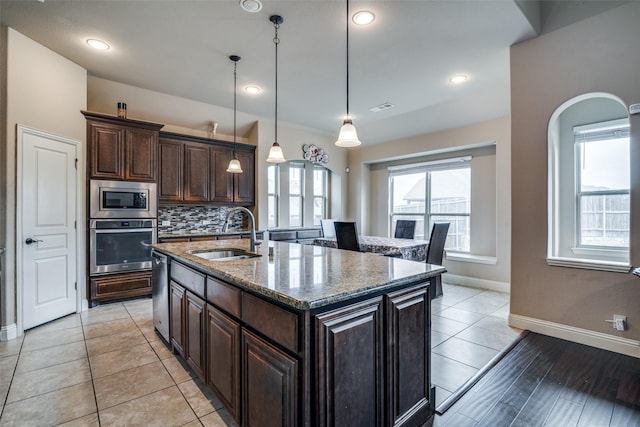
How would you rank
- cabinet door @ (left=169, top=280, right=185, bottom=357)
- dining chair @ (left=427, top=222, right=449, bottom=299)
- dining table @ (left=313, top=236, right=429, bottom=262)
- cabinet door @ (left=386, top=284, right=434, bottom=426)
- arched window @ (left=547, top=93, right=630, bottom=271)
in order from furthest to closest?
dining chair @ (left=427, top=222, right=449, bottom=299)
dining table @ (left=313, top=236, right=429, bottom=262)
arched window @ (left=547, top=93, right=630, bottom=271)
cabinet door @ (left=169, top=280, right=185, bottom=357)
cabinet door @ (left=386, top=284, right=434, bottom=426)

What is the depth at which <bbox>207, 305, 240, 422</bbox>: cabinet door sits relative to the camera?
62.2 inches

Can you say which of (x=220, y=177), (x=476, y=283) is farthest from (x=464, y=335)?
(x=220, y=177)

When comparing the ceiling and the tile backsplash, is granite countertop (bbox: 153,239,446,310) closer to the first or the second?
the ceiling

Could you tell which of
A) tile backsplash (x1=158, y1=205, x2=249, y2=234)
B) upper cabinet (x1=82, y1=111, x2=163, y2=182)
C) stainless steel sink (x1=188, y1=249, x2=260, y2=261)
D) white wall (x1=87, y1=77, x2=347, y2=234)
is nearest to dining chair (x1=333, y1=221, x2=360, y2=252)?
stainless steel sink (x1=188, y1=249, x2=260, y2=261)

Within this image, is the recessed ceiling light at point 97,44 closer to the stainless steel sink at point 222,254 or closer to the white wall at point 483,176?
the stainless steel sink at point 222,254

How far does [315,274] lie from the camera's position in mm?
1631

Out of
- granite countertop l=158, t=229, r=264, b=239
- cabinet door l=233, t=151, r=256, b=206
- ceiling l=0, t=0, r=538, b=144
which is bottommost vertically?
granite countertop l=158, t=229, r=264, b=239

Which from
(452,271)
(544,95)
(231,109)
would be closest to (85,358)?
(231,109)

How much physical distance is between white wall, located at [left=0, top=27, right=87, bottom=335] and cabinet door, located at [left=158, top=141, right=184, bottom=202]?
1233 millimetres

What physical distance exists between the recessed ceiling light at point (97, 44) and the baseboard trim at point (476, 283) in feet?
18.7

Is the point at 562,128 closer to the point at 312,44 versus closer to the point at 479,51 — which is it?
the point at 479,51

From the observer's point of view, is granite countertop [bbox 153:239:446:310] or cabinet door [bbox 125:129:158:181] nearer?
granite countertop [bbox 153:239:446:310]

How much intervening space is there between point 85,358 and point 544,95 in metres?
4.77

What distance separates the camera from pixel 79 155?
3.59m
